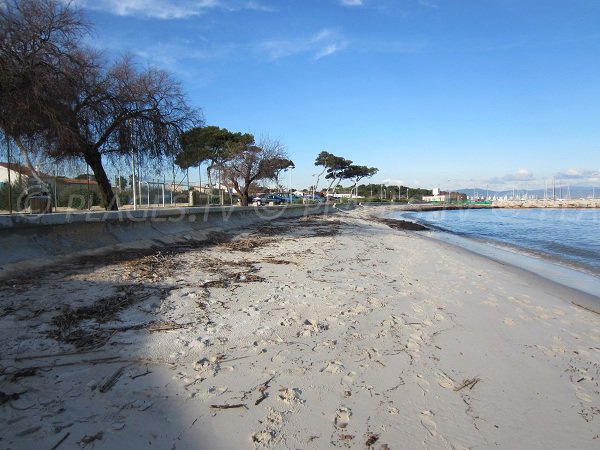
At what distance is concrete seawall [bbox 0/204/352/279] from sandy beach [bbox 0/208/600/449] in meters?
0.77

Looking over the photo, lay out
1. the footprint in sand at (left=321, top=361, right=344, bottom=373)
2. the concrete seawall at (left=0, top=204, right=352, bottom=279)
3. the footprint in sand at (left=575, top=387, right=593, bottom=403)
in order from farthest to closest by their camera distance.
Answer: the concrete seawall at (left=0, top=204, right=352, bottom=279) < the footprint in sand at (left=321, top=361, right=344, bottom=373) < the footprint in sand at (left=575, top=387, right=593, bottom=403)

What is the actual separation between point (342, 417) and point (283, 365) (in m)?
0.91

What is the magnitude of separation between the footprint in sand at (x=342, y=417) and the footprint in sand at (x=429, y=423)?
21.9 inches

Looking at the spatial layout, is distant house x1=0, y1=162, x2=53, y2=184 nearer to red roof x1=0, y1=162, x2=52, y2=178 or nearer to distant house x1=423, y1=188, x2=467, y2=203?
red roof x1=0, y1=162, x2=52, y2=178

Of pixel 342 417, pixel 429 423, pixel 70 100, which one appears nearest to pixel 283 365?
pixel 342 417

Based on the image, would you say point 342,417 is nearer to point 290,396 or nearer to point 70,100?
point 290,396

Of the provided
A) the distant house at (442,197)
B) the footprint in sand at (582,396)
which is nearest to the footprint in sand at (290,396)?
the footprint in sand at (582,396)

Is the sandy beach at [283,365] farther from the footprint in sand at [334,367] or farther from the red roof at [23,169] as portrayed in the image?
the red roof at [23,169]

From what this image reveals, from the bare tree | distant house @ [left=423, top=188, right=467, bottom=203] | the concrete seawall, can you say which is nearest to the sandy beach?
the concrete seawall

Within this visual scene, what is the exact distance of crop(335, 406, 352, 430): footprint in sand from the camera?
2842 mm

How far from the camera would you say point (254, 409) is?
2.96 meters

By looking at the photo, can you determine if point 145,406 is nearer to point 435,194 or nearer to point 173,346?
point 173,346

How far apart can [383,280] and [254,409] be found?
5266 millimetres

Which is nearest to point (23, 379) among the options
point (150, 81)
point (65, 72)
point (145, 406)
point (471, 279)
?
point (145, 406)
